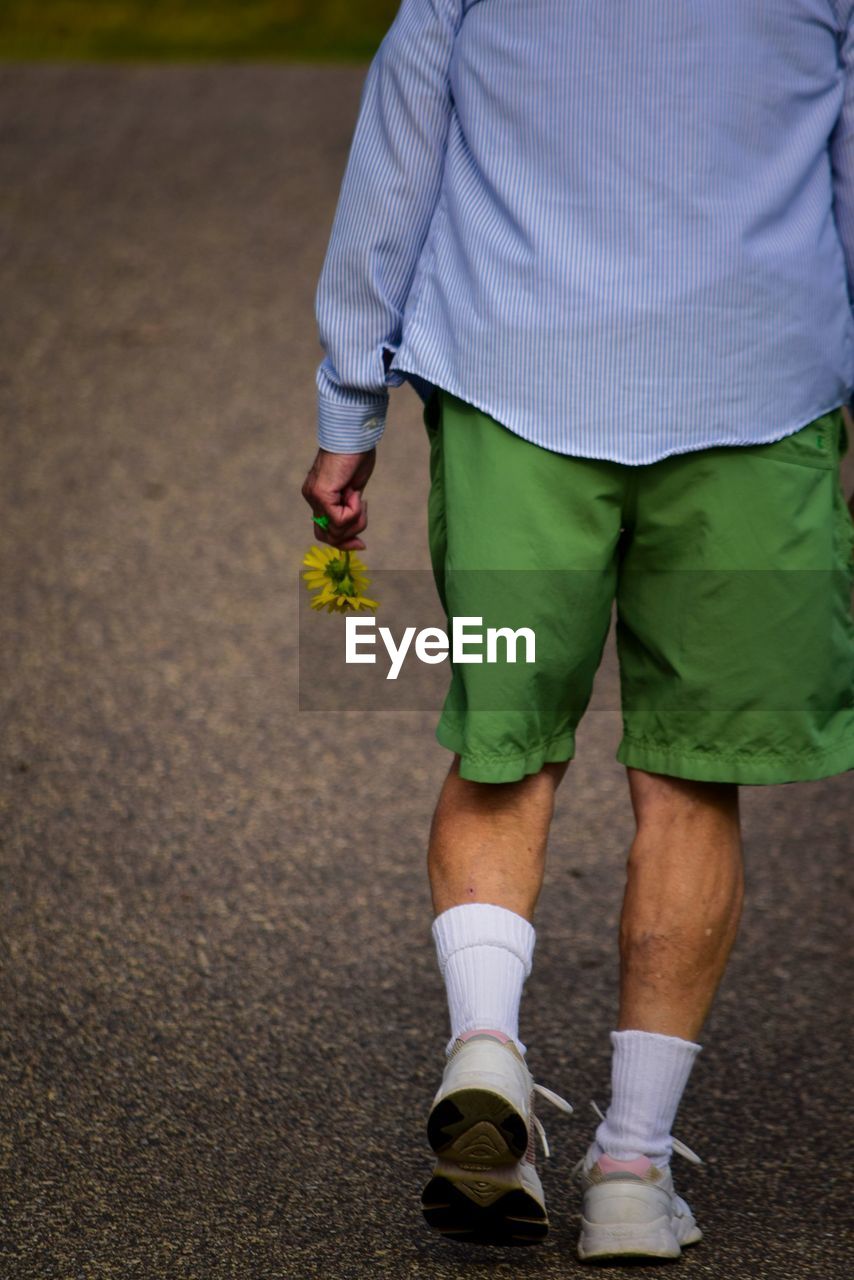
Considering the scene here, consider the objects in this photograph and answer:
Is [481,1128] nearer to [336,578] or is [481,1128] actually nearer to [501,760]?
[501,760]

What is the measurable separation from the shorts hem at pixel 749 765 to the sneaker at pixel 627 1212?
1.71 feet

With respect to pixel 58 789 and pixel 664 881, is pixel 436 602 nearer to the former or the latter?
pixel 58 789

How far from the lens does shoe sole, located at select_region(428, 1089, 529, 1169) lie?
6.47 feet

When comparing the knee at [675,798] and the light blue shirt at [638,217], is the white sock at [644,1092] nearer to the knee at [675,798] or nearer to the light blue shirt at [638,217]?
the knee at [675,798]

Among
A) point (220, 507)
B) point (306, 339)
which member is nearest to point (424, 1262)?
point (220, 507)

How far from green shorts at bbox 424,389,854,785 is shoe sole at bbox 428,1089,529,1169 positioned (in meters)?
0.40

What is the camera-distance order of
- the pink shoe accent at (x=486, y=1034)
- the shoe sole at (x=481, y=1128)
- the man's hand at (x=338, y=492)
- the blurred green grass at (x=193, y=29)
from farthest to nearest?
1. the blurred green grass at (x=193, y=29)
2. the man's hand at (x=338, y=492)
3. the pink shoe accent at (x=486, y=1034)
4. the shoe sole at (x=481, y=1128)

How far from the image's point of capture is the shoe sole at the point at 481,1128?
1972 millimetres

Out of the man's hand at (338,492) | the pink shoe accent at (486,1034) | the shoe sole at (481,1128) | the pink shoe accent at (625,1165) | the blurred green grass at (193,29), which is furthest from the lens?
the blurred green grass at (193,29)

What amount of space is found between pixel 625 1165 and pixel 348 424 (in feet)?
3.48

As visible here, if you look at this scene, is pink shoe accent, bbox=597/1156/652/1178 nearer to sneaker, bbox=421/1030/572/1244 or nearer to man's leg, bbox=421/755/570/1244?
man's leg, bbox=421/755/570/1244

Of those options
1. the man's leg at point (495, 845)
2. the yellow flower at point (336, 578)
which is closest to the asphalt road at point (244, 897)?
the man's leg at point (495, 845)

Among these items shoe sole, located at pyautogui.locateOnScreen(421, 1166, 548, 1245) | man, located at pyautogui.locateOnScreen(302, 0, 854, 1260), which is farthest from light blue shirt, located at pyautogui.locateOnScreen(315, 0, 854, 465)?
shoe sole, located at pyautogui.locateOnScreen(421, 1166, 548, 1245)

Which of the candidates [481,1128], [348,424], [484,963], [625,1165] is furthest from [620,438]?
[625,1165]
